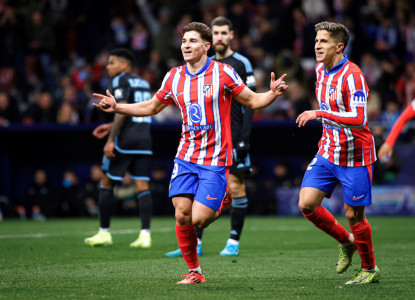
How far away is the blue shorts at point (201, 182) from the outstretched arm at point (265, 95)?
23.8 inches

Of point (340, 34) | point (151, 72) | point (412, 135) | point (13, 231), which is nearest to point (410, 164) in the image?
point (412, 135)

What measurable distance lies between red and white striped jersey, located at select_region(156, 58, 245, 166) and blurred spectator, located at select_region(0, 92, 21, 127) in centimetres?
1123

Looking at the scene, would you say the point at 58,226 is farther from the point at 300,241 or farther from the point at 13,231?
the point at 300,241

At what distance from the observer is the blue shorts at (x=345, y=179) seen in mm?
5973

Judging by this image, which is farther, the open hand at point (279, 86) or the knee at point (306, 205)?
the knee at point (306, 205)

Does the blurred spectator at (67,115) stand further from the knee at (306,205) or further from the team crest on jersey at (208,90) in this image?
the knee at (306,205)

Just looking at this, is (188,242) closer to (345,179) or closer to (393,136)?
(345,179)

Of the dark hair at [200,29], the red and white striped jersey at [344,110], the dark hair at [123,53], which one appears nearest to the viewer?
the red and white striped jersey at [344,110]

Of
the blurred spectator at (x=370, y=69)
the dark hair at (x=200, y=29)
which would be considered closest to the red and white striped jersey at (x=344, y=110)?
the dark hair at (x=200, y=29)

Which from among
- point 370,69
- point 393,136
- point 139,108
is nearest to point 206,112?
point 139,108

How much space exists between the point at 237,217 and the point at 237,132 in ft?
3.36

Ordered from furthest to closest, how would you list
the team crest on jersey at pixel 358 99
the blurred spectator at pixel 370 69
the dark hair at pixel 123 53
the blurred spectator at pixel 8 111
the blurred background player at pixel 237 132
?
the blurred spectator at pixel 370 69
the blurred spectator at pixel 8 111
the dark hair at pixel 123 53
the blurred background player at pixel 237 132
the team crest on jersey at pixel 358 99

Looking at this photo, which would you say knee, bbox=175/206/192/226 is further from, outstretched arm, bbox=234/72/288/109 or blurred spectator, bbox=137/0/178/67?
blurred spectator, bbox=137/0/178/67

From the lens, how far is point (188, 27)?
6105mm
